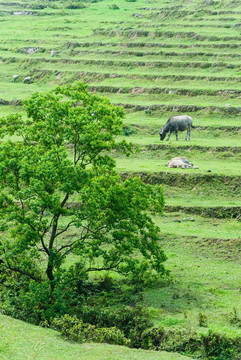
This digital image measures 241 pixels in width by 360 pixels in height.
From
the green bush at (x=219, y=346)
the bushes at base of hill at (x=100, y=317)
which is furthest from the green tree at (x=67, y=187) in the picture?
the green bush at (x=219, y=346)

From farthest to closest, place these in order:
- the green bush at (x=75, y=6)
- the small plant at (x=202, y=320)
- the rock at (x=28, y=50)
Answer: the green bush at (x=75, y=6) → the rock at (x=28, y=50) → the small plant at (x=202, y=320)

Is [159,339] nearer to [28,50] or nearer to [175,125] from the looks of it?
[175,125]

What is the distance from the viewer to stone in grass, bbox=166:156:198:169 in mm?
37156

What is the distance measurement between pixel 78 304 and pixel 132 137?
22.7 m

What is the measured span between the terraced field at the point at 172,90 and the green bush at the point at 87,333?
1.92 meters

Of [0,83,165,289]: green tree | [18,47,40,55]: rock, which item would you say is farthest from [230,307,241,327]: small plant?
[18,47,40,55]: rock

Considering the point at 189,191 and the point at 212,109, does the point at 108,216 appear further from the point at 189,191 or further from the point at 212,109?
the point at 212,109

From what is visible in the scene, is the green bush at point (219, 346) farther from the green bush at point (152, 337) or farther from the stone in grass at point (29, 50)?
the stone in grass at point (29, 50)

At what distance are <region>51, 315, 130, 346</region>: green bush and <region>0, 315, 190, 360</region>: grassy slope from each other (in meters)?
0.42

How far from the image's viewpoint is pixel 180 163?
37.3 meters

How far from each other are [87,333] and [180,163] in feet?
62.4

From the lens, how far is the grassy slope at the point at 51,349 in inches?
693

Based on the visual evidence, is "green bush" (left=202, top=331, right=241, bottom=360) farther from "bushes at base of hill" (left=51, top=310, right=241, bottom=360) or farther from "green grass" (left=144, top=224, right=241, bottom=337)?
"green grass" (left=144, top=224, right=241, bottom=337)

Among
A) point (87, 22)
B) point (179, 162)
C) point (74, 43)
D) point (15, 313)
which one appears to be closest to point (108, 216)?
point (15, 313)
